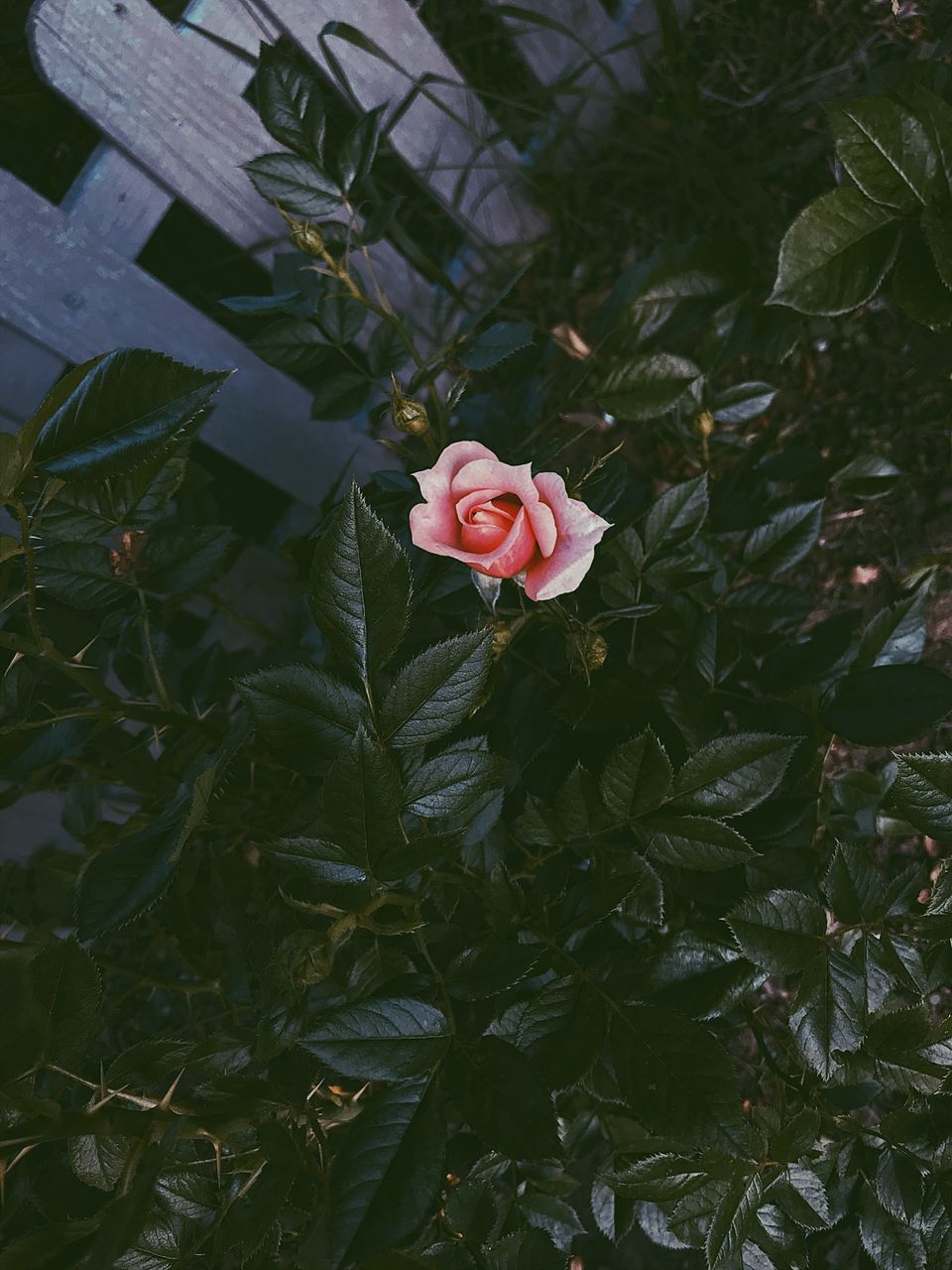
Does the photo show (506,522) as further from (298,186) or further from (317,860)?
(298,186)

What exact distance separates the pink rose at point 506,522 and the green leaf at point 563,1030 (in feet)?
1.00

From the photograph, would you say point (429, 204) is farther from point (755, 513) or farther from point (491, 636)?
point (491, 636)

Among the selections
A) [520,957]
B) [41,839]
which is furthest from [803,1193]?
[41,839]

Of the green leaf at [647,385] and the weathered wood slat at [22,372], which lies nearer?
the green leaf at [647,385]

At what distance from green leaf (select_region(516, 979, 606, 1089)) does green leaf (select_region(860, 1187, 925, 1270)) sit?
339mm

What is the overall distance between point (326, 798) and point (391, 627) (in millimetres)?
118

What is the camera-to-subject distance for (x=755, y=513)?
40.5 inches

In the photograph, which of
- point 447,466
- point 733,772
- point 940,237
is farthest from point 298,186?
point 733,772

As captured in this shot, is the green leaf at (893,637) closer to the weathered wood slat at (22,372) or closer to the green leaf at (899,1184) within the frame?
the green leaf at (899,1184)

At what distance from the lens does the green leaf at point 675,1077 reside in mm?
591

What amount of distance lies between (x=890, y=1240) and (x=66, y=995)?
679mm

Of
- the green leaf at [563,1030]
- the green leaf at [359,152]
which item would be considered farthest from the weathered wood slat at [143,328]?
the green leaf at [563,1030]

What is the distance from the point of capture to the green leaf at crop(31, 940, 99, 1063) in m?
0.62

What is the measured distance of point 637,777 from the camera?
2.40ft
